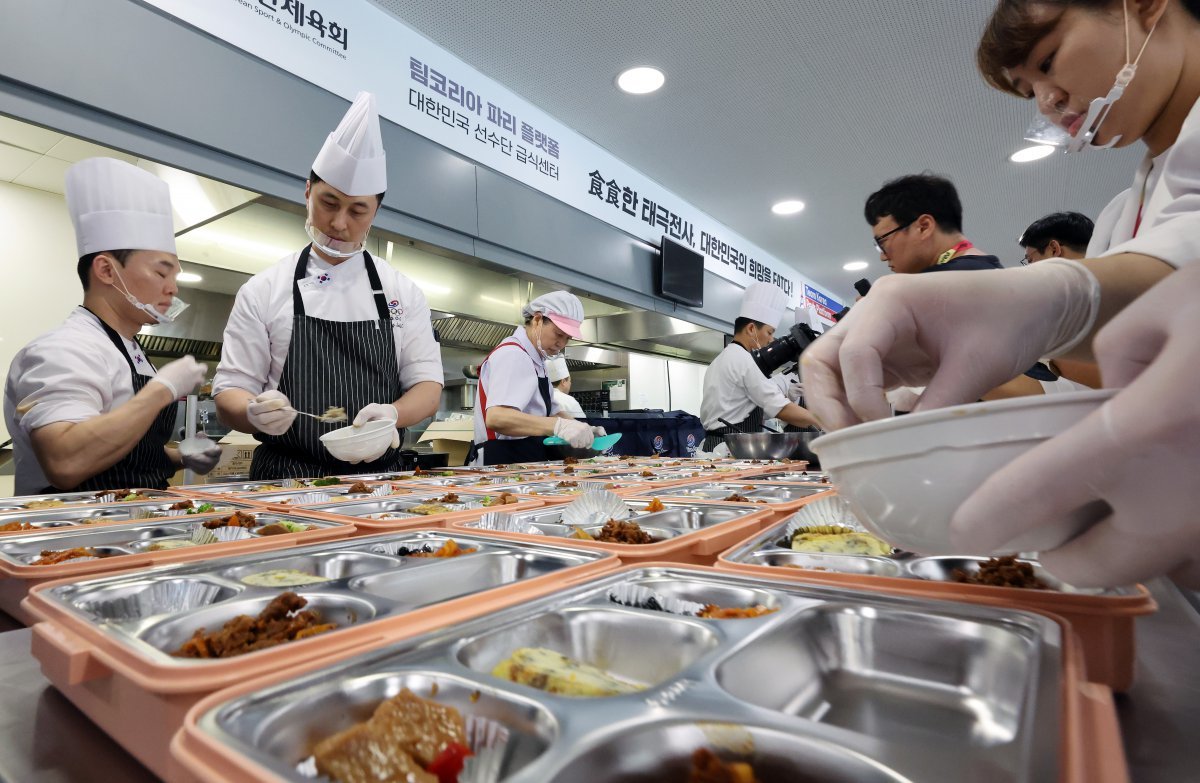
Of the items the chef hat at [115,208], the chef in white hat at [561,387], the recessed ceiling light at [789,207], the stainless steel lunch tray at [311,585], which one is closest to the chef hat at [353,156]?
the chef hat at [115,208]

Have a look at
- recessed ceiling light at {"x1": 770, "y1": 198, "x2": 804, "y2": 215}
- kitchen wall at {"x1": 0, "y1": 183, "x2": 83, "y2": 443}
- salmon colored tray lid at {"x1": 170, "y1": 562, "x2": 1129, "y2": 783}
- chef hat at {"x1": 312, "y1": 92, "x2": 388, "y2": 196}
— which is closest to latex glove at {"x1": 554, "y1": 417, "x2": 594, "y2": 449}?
chef hat at {"x1": 312, "y1": 92, "x2": 388, "y2": 196}

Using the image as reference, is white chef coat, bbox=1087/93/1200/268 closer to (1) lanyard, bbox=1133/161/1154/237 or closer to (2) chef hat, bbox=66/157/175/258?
(1) lanyard, bbox=1133/161/1154/237

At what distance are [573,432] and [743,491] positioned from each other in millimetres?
1529

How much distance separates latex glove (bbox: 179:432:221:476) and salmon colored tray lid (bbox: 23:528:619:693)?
1853 mm

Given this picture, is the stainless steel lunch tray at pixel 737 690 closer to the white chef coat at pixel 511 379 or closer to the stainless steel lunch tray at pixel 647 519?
the stainless steel lunch tray at pixel 647 519

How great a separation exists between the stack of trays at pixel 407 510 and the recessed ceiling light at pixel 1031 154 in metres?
6.11

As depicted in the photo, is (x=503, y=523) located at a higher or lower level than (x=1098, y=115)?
lower

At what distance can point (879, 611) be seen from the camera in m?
0.73

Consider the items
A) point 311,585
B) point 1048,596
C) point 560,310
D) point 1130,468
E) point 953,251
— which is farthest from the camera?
point 560,310

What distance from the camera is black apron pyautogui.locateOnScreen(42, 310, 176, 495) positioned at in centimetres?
221

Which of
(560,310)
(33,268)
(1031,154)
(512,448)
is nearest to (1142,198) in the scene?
(560,310)

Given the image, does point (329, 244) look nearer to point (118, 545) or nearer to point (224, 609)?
point (118, 545)

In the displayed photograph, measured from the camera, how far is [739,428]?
5.00 meters

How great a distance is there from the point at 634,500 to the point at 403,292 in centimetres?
165
